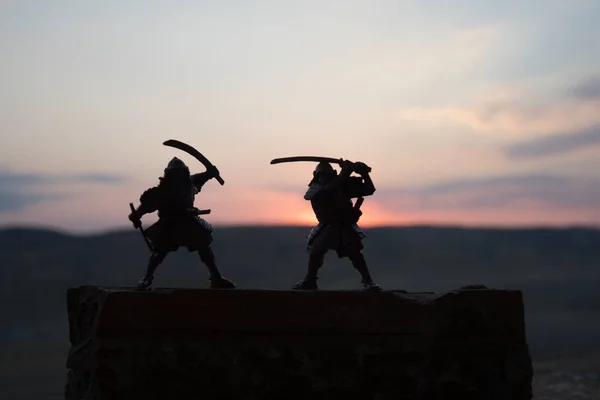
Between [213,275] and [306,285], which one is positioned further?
[306,285]

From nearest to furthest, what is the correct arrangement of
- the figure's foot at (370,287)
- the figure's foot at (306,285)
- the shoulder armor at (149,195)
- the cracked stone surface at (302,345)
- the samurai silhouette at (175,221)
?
the cracked stone surface at (302,345)
the figure's foot at (370,287)
the samurai silhouette at (175,221)
the shoulder armor at (149,195)
the figure's foot at (306,285)

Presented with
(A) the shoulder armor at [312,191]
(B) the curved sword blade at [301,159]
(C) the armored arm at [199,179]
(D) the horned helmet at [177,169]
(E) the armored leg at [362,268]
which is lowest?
(E) the armored leg at [362,268]

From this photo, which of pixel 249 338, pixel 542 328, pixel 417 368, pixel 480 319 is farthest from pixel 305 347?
pixel 542 328

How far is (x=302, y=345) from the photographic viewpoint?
22.7ft

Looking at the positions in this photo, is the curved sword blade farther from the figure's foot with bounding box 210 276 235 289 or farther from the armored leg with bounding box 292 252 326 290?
the figure's foot with bounding box 210 276 235 289

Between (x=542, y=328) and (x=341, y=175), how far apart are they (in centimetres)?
2288

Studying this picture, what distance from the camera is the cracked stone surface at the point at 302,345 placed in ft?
21.9

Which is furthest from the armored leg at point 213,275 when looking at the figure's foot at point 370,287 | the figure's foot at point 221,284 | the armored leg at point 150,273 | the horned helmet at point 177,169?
the figure's foot at point 370,287

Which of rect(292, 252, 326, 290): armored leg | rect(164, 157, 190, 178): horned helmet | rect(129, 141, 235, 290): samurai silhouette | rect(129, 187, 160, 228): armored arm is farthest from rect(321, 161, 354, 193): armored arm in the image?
rect(129, 187, 160, 228): armored arm

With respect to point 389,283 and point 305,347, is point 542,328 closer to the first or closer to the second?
point 389,283

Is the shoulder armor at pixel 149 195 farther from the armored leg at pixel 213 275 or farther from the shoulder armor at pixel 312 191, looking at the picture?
the shoulder armor at pixel 312 191

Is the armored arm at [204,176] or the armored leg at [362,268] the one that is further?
the armored arm at [204,176]

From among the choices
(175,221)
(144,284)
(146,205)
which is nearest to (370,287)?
(175,221)

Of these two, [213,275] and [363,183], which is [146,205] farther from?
[363,183]
